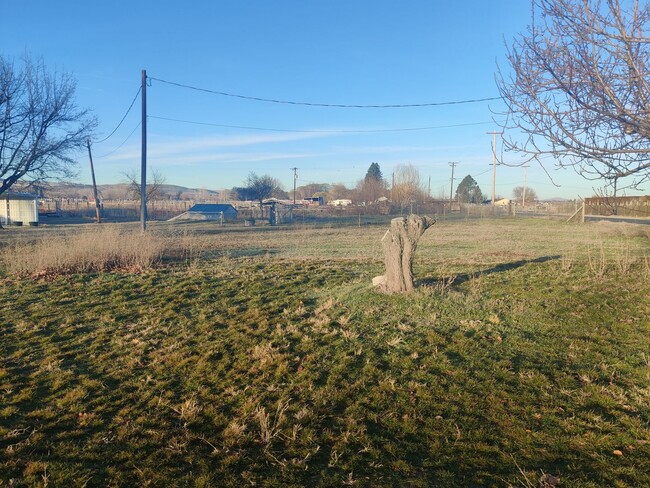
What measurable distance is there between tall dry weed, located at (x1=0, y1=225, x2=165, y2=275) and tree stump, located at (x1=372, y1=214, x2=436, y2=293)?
6413 millimetres

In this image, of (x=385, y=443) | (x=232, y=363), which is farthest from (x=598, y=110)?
(x=232, y=363)

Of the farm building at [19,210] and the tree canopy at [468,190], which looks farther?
the tree canopy at [468,190]

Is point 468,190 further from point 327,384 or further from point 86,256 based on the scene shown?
point 327,384

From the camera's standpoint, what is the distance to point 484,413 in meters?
3.65

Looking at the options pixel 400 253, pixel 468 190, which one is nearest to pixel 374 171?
pixel 468 190

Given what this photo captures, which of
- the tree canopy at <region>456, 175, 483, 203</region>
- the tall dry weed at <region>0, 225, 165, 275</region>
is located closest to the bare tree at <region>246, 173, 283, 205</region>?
the tall dry weed at <region>0, 225, 165, 275</region>

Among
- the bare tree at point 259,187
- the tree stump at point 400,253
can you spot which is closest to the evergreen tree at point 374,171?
the bare tree at point 259,187

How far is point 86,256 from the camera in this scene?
10.9 m

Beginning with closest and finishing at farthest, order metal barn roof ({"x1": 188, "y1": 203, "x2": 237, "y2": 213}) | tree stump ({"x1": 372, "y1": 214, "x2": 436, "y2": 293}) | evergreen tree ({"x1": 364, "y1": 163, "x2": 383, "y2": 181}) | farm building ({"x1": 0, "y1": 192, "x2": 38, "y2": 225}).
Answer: tree stump ({"x1": 372, "y1": 214, "x2": 436, "y2": 293}), farm building ({"x1": 0, "y1": 192, "x2": 38, "y2": 225}), metal barn roof ({"x1": 188, "y1": 203, "x2": 237, "y2": 213}), evergreen tree ({"x1": 364, "y1": 163, "x2": 383, "y2": 181})

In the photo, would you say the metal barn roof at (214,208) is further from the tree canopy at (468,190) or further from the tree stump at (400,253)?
the tree canopy at (468,190)

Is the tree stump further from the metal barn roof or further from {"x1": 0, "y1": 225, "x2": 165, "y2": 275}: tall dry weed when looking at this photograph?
the metal barn roof

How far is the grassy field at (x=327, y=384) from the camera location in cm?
298

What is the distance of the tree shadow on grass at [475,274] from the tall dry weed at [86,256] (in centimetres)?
694

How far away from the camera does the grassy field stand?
2.98 m
